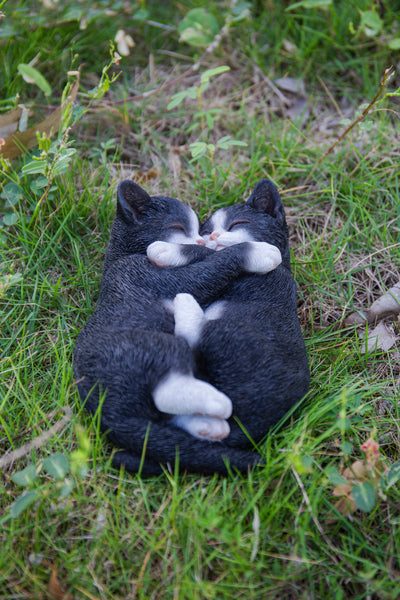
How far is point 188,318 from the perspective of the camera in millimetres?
2361

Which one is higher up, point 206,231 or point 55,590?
point 206,231

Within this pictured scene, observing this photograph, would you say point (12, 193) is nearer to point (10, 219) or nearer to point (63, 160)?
point (10, 219)

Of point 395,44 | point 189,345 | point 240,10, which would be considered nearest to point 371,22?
point 395,44

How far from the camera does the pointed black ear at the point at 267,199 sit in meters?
2.87

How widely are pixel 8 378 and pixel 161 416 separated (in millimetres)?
970

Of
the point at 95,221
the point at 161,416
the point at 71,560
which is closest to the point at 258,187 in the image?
the point at 95,221

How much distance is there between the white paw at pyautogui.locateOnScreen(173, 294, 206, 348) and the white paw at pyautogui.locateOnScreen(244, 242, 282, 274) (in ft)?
1.11

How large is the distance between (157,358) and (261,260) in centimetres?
75

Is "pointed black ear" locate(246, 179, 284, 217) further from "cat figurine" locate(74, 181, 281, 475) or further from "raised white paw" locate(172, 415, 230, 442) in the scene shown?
"raised white paw" locate(172, 415, 230, 442)

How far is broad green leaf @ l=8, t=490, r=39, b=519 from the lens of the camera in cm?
204

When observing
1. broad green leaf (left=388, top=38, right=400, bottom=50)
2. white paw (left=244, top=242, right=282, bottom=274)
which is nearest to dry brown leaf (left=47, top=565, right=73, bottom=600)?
white paw (left=244, top=242, right=282, bottom=274)

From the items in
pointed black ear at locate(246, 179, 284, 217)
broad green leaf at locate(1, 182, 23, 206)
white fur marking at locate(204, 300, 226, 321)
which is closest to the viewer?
white fur marking at locate(204, 300, 226, 321)

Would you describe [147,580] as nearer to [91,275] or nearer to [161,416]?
[161,416]

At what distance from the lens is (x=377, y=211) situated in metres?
3.46
